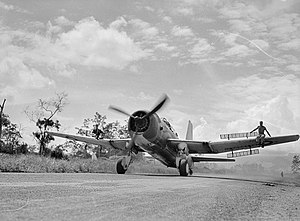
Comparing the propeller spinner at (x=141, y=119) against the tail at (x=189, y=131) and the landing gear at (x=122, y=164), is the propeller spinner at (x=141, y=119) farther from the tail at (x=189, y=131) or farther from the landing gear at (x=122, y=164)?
the tail at (x=189, y=131)

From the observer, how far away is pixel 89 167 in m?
27.5

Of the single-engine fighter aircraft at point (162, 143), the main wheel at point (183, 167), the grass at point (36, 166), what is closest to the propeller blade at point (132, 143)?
the single-engine fighter aircraft at point (162, 143)

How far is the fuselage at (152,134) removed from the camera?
76.6ft

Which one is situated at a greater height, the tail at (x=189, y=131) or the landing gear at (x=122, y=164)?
the tail at (x=189, y=131)

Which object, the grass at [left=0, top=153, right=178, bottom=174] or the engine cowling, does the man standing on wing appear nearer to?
the engine cowling

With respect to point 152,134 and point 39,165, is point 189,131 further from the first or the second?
point 39,165

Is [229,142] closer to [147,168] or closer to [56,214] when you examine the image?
[147,168]

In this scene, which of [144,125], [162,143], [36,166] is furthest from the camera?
[162,143]

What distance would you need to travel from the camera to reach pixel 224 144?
28531mm

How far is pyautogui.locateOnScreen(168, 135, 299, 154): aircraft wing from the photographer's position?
81.0 feet

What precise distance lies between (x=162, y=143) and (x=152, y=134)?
1.91 metres

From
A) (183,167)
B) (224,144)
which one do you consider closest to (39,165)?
(183,167)

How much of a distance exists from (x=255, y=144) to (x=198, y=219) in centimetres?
2470

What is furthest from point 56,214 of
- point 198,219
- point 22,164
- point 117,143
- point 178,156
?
point 117,143
